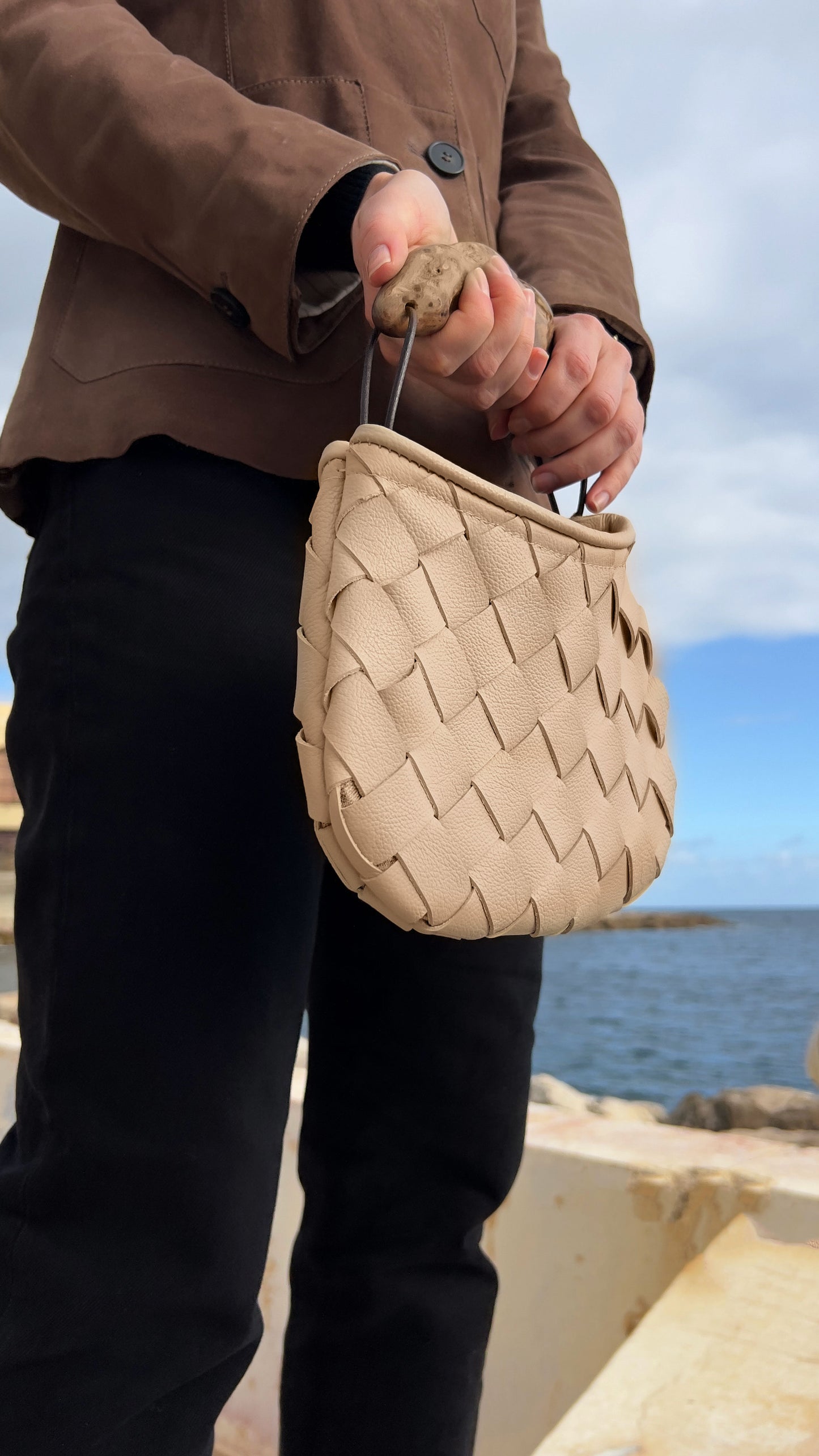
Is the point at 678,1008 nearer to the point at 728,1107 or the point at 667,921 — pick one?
the point at 667,921

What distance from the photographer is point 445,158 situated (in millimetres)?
701

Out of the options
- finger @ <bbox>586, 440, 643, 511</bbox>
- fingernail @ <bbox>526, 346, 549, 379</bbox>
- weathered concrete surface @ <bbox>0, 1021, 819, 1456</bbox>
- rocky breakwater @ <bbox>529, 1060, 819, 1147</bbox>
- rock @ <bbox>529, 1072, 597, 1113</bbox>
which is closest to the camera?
fingernail @ <bbox>526, 346, 549, 379</bbox>

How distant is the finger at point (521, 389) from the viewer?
2.01ft

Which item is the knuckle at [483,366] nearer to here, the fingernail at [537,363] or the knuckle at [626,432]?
the fingernail at [537,363]

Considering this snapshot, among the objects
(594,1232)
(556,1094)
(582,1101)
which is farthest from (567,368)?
(582,1101)

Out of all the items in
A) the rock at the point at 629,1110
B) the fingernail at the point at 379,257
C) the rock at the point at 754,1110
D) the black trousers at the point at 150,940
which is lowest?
the rock at the point at 629,1110

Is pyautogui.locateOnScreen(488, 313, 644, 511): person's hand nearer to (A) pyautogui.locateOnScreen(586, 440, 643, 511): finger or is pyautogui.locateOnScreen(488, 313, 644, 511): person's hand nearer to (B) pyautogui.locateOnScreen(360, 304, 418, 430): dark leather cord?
(A) pyautogui.locateOnScreen(586, 440, 643, 511): finger

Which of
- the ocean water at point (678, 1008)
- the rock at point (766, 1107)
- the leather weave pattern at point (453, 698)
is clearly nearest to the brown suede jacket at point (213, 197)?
the leather weave pattern at point (453, 698)

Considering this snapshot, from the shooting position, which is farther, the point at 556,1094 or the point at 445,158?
the point at 556,1094

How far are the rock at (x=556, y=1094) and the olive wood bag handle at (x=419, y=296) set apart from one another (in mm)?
2957

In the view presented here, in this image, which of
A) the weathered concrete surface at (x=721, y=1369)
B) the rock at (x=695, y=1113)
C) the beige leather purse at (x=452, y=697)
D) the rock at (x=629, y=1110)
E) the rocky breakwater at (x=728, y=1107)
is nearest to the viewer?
the beige leather purse at (x=452, y=697)

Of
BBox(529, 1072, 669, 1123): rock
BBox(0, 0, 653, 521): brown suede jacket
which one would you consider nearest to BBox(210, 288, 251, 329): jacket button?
BBox(0, 0, 653, 521): brown suede jacket

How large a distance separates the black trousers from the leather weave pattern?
85 millimetres

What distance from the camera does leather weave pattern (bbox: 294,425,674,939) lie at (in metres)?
0.50
